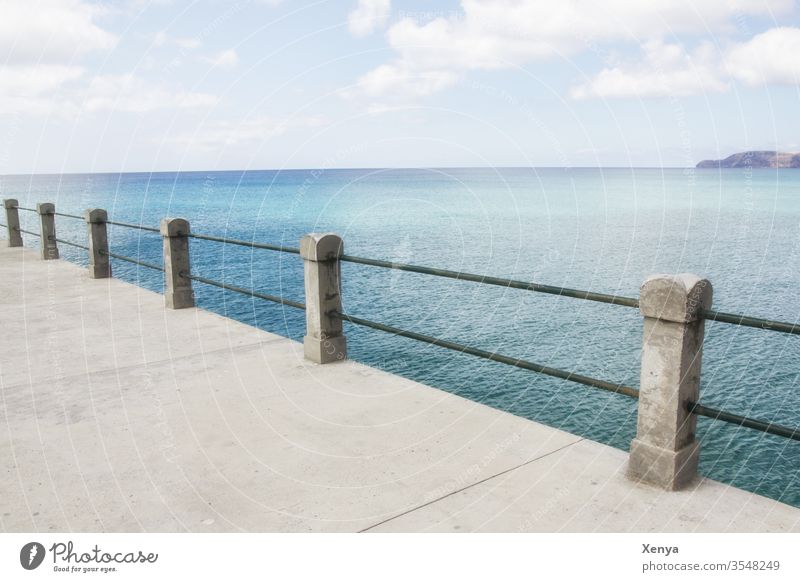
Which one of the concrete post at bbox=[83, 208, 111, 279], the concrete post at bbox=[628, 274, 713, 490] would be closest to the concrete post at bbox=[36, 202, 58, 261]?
the concrete post at bbox=[83, 208, 111, 279]

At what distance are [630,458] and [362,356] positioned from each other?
13.3 m

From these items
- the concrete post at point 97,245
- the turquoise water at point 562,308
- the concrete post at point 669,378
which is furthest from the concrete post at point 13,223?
the concrete post at point 669,378

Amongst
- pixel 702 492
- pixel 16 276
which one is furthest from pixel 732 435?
pixel 16 276

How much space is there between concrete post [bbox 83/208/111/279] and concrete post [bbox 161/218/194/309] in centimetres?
300

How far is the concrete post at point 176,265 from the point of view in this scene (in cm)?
896

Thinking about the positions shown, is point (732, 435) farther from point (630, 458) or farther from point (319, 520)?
point (319, 520)

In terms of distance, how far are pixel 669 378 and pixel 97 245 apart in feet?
34.1

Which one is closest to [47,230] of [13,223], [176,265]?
[13,223]

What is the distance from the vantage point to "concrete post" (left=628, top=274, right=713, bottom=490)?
148 inches

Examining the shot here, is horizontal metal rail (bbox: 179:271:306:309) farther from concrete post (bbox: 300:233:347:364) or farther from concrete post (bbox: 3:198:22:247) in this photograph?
concrete post (bbox: 3:198:22:247)

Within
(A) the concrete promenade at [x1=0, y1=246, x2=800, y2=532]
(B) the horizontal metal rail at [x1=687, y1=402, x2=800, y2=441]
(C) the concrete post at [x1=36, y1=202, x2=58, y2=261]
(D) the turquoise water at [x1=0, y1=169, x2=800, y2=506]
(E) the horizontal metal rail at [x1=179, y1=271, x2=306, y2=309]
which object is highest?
(C) the concrete post at [x1=36, y1=202, x2=58, y2=261]

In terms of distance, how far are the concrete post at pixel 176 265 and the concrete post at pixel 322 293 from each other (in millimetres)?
3222

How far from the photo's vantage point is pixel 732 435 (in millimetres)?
12766

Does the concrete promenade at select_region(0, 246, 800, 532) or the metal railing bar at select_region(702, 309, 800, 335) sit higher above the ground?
the metal railing bar at select_region(702, 309, 800, 335)
